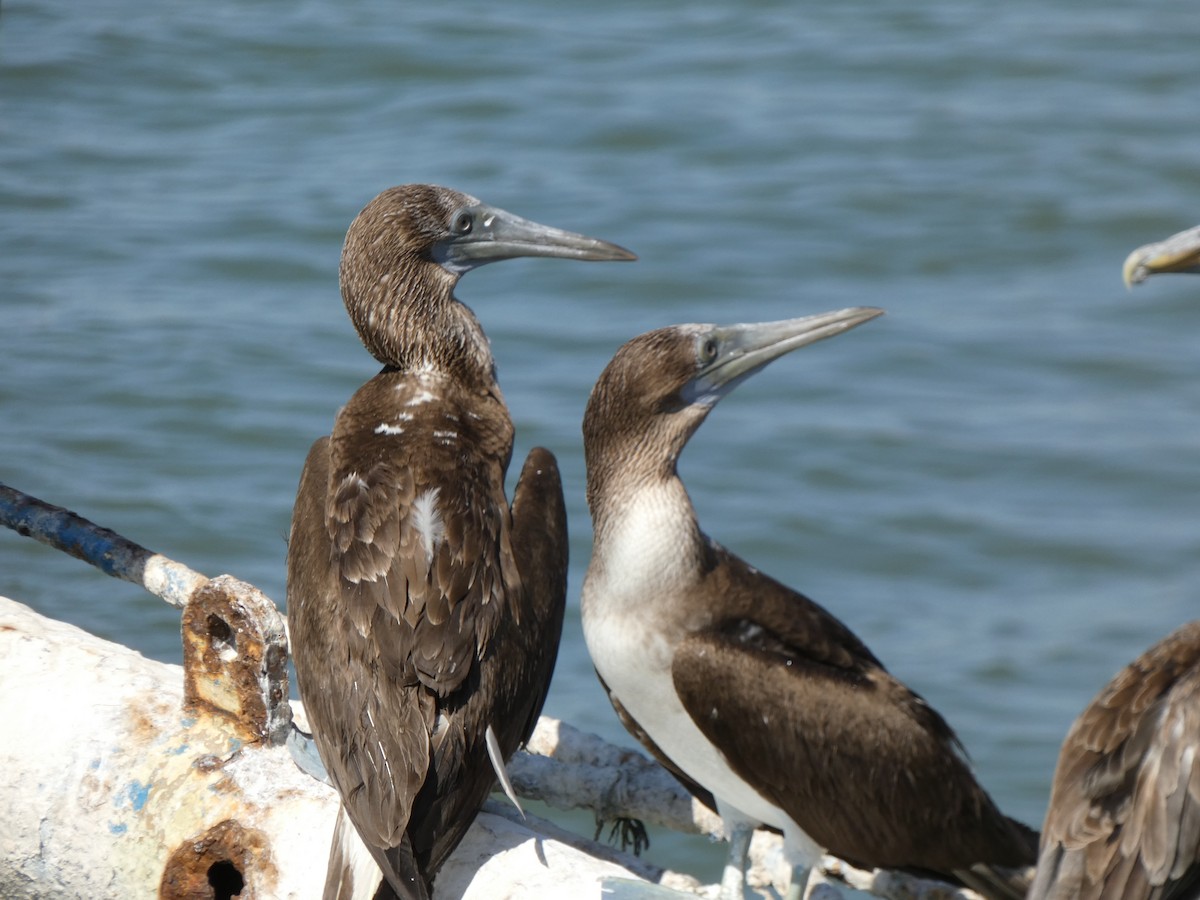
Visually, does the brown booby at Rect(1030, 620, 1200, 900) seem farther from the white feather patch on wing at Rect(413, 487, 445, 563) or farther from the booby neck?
the white feather patch on wing at Rect(413, 487, 445, 563)

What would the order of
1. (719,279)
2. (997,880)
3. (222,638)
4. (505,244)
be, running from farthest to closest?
(719,279), (505,244), (997,880), (222,638)

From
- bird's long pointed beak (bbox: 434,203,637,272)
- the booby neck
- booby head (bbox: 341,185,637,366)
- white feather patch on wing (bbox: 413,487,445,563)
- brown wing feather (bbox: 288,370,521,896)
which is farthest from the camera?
bird's long pointed beak (bbox: 434,203,637,272)

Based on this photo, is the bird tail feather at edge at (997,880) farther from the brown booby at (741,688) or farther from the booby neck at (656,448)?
the booby neck at (656,448)

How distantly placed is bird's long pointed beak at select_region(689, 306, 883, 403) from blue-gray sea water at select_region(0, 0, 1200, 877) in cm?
418

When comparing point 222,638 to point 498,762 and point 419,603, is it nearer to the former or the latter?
point 419,603

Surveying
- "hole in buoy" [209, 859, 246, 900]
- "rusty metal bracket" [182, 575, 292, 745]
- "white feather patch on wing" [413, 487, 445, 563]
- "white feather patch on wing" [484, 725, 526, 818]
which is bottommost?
"hole in buoy" [209, 859, 246, 900]

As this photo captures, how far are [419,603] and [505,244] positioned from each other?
1641 mm

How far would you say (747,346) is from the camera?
487cm

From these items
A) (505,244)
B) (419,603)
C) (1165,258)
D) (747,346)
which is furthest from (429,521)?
(1165,258)

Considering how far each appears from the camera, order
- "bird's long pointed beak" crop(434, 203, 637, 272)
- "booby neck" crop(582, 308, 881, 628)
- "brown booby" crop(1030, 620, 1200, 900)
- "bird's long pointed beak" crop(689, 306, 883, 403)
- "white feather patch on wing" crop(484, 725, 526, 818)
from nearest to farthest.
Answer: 1. "brown booby" crop(1030, 620, 1200, 900)
2. "white feather patch on wing" crop(484, 725, 526, 818)
3. "booby neck" crop(582, 308, 881, 628)
4. "bird's long pointed beak" crop(689, 306, 883, 403)
5. "bird's long pointed beak" crop(434, 203, 637, 272)

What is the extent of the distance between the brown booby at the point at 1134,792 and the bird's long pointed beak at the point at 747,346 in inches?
54.0

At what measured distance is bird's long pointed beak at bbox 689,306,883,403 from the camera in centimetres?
484

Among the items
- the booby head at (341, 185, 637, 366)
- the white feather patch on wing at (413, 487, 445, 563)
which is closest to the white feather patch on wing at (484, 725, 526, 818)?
the white feather patch on wing at (413, 487, 445, 563)

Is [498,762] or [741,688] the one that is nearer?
[498,762]
